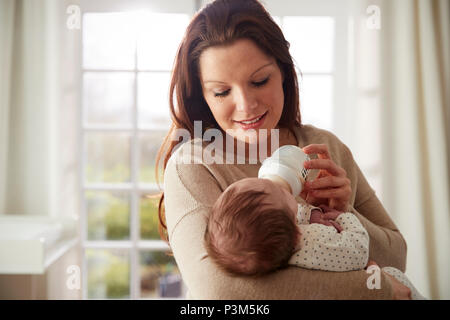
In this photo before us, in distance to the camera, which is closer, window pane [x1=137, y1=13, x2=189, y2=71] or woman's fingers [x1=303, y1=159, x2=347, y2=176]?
woman's fingers [x1=303, y1=159, x2=347, y2=176]

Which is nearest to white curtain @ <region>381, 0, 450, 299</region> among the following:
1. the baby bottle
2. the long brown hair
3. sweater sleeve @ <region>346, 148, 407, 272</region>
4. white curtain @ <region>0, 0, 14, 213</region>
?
sweater sleeve @ <region>346, 148, 407, 272</region>

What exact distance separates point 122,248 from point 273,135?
0.56 m

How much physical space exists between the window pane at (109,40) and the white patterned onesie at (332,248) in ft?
2.32

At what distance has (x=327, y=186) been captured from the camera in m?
0.80

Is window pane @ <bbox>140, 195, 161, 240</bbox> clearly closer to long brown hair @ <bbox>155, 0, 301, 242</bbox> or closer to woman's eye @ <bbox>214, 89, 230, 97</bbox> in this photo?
long brown hair @ <bbox>155, 0, 301, 242</bbox>

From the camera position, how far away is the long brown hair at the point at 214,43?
2.60 ft

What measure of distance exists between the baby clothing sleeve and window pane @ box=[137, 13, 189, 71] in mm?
610

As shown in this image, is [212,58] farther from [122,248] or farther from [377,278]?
[122,248]

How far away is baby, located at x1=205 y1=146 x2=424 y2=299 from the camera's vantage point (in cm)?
67

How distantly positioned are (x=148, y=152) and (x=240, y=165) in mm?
390

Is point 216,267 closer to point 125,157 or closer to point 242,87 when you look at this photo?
point 242,87

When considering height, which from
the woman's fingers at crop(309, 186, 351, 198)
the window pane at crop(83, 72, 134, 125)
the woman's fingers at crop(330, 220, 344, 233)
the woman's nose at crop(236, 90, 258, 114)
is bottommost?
the woman's fingers at crop(330, 220, 344, 233)
